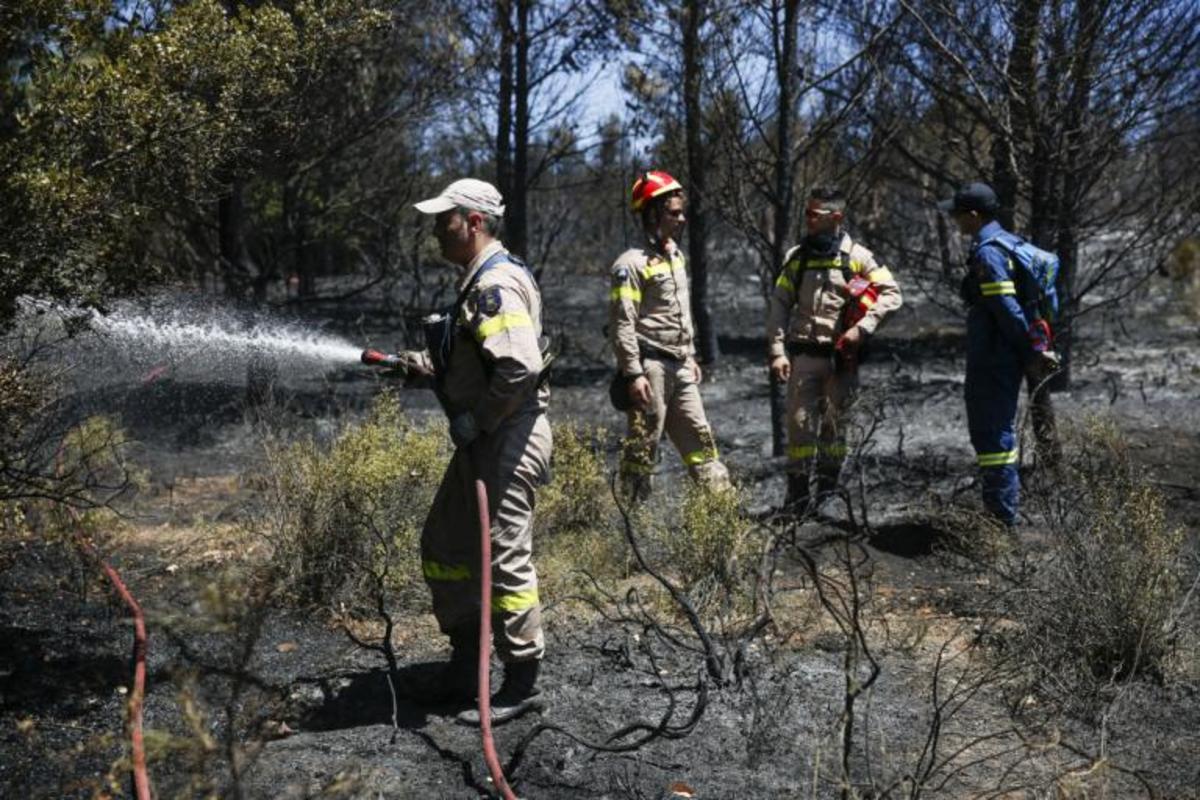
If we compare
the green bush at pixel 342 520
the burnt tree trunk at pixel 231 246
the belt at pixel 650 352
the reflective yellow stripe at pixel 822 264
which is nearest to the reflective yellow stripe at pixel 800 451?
the belt at pixel 650 352

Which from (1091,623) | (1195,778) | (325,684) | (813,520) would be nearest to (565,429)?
(813,520)

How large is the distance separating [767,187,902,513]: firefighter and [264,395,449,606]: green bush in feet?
6.90

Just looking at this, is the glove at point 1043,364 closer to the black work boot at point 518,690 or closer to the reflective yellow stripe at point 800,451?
the reflective yellow stripe at point 800,451

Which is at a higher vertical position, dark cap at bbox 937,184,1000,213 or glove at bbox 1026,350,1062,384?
dark cap at bbox 937,184,1000,213

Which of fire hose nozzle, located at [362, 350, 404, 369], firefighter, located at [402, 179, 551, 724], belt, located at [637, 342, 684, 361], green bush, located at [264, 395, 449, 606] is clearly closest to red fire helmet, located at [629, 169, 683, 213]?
belt, located at [637, 342, 684, 361]

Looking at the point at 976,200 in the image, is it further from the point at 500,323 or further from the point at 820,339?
the point at 500,323

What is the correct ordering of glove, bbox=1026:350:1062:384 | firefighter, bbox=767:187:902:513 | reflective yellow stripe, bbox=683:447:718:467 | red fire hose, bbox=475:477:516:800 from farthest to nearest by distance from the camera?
reflective yellow stripe, bbox=683:447:718:467, firefighter, bbox=767:187:902:513, glove, bbox=1026:350:1062:384, red fire hose, bbox=475:477:516:800

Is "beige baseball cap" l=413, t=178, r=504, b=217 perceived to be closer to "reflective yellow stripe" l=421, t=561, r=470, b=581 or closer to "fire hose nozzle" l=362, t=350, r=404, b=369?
"fire hose nozzle" l=362, t=350, r=404, b=369

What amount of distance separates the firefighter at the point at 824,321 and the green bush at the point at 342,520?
2.10 m

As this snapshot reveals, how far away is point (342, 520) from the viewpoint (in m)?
5.65

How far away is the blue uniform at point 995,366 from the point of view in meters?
6.24

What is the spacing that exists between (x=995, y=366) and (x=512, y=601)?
3.11 m

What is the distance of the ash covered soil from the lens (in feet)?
12.2

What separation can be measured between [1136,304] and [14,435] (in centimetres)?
1527
